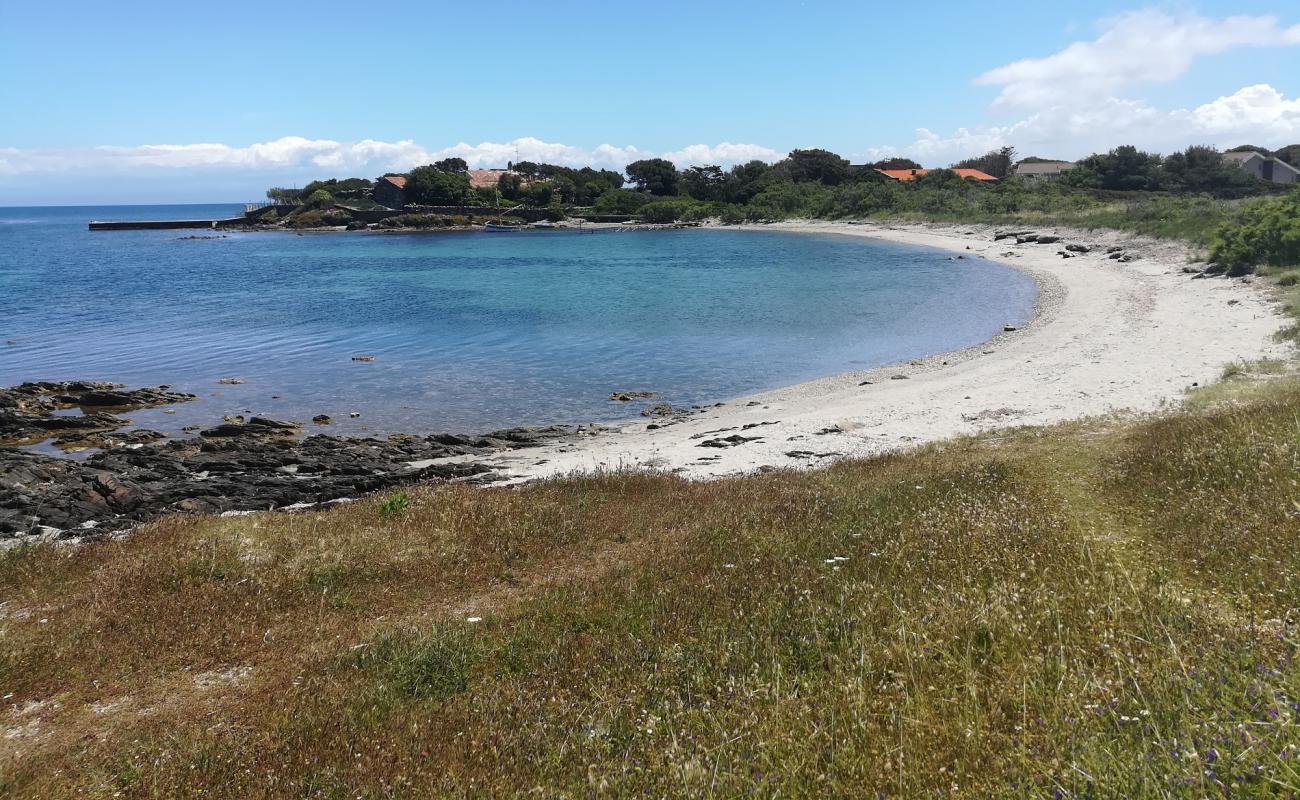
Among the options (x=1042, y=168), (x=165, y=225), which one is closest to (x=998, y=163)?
(x=1042, y=168)

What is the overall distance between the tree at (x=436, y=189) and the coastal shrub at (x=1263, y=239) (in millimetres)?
159642

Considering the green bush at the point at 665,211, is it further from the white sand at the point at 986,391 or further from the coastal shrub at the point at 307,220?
the white sand at the point at 986,391

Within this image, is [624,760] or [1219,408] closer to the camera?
[624,760]

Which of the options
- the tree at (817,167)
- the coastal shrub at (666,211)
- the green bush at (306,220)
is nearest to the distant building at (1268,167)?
the tree at (817,167)

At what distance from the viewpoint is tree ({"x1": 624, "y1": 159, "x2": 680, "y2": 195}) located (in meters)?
197

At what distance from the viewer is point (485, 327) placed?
155 feet

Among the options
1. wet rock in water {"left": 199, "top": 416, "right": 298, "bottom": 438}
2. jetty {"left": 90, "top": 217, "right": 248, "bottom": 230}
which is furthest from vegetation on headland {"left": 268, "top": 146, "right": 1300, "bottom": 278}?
wet rock in water {"left": 199, "top": 416, "right": 298, "bottom": 438}

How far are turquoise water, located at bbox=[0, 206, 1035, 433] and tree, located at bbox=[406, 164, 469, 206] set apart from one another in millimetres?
89545

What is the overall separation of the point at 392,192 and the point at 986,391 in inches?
7376

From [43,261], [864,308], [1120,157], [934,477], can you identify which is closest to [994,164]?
[1120,157]

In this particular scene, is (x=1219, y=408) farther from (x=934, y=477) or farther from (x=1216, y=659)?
(x=1216, y=659)

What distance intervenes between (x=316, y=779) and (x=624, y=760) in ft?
6.55

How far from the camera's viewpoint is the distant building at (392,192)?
187m

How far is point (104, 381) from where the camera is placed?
108ft
